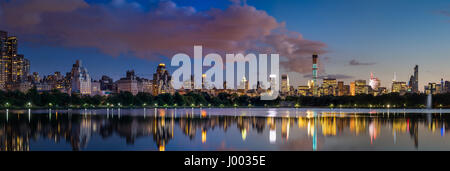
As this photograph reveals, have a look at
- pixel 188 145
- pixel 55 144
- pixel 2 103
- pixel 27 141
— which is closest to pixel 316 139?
pixel 188 145

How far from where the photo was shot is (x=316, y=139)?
939 inches

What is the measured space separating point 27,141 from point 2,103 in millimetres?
87890
